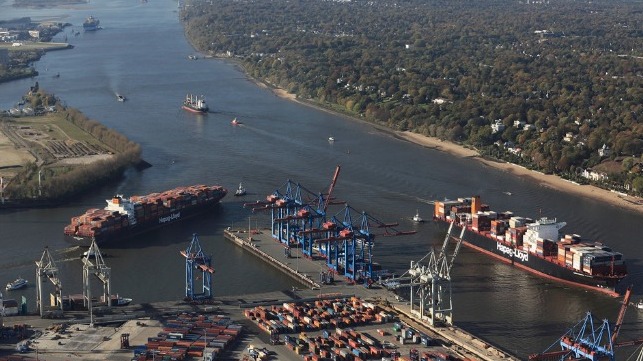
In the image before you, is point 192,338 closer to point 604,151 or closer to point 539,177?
point 539,177

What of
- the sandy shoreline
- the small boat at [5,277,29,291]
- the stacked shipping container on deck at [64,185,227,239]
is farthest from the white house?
the small boat at [5,277,29,291]

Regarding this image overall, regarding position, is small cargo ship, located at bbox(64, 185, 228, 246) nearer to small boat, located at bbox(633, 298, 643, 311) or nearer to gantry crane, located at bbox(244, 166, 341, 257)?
gantry crane, located at bbox(244, 166, 341, 257)

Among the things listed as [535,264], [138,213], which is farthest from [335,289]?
[138,213]

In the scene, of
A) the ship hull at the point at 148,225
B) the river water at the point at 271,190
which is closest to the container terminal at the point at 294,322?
the river water at the point at 271,190

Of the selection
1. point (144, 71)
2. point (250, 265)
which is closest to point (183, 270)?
point (250, 265)

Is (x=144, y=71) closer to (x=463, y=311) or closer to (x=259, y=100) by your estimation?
(x=259, y=100)
